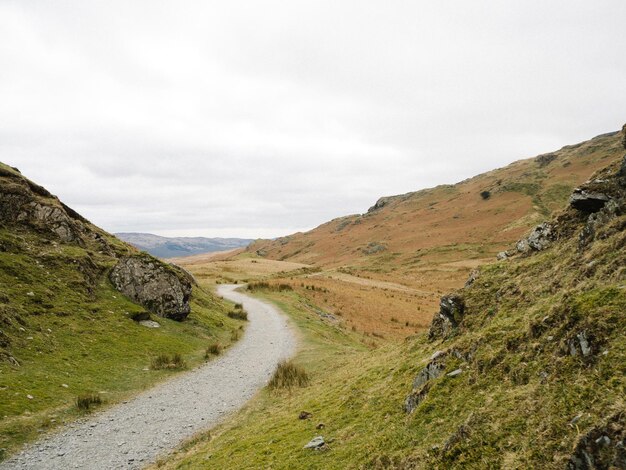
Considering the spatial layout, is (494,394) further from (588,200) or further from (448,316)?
(588,200)

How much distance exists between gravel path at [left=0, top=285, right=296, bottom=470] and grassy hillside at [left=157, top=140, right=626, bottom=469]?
163 cm

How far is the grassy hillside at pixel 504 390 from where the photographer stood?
201 inches

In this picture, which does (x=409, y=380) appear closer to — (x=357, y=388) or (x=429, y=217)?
(x=357, y=388)

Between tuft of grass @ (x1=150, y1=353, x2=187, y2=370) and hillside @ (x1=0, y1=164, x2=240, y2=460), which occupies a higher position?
hillside @ (x1=0, y1=164, x2=240, y2=460)

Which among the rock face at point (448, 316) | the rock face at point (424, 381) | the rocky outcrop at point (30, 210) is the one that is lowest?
the rock face at point (424, 381)

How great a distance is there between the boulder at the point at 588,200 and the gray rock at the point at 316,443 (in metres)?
9.82

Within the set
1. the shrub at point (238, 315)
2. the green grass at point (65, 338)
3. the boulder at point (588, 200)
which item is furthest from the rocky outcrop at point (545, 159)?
the boulder at point (588, 200)

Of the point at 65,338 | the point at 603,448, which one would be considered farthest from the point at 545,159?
the point at 603,448

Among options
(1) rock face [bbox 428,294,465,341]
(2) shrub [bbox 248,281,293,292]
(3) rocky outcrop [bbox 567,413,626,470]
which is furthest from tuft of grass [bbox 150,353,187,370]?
(2) shrub [bbox 248,281,293,292]

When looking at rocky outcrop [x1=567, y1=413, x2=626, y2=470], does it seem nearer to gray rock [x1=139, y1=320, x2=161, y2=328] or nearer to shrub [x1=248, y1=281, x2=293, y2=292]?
gray rock [x1=139, y1=320, x2=161, y2=328]

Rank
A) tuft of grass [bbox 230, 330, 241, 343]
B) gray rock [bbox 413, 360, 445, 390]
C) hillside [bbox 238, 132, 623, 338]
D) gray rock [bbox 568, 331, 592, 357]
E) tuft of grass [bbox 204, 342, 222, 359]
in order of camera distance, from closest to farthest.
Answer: gray rock [bbox 568, 331, 592, 357] → gray rock [bbox 413, 360, 445, 390] → tuft of grass [bbox 204, 342, 222, 359] → tuft of grass [bbox 230, 330, 241, 343] → hillside [bbox 238, 132, 623, 338]

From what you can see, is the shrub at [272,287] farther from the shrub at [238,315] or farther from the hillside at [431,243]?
the shrub at [238,315]

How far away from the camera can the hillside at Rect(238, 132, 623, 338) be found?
51.4 meters

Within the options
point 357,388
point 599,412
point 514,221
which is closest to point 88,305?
point 357,388
